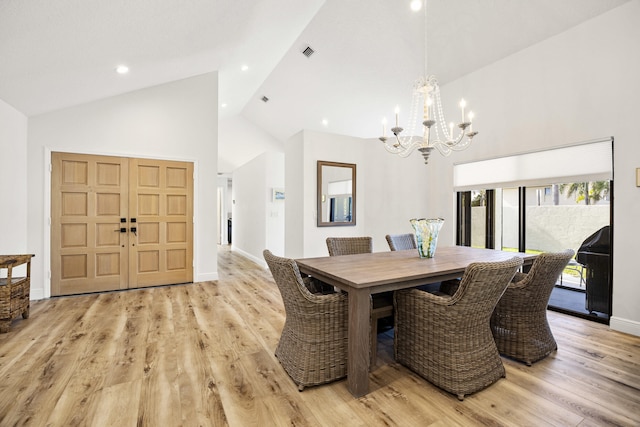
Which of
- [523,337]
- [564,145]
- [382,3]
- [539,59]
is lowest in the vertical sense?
[523,337]

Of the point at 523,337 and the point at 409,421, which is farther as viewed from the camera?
the point at 523,337

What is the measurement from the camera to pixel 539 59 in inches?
135

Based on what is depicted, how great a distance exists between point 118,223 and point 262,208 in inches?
114

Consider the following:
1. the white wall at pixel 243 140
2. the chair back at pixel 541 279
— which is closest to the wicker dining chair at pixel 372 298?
the chair back at pixel 541 279

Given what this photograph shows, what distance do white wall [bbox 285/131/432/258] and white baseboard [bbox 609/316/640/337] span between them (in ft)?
8.30

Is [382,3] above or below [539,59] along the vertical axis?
above

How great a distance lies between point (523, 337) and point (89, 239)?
201 inches

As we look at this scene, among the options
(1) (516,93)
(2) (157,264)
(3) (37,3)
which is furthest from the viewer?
(2) (157,264)

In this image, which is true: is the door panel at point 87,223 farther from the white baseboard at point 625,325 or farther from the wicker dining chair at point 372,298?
the white baseboard at point 625,325

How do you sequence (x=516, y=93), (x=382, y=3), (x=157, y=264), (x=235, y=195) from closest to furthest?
(x=382, y=3), (x=516, y=93), (x=157, y=264), (x=235, y=195)

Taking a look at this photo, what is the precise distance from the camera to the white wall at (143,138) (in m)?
3.86

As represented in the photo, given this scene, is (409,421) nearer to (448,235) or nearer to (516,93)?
(448,235)

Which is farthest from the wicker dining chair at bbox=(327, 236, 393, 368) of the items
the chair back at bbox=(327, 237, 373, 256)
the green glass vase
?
the green glass vase

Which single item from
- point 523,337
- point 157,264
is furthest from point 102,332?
point 523,337
